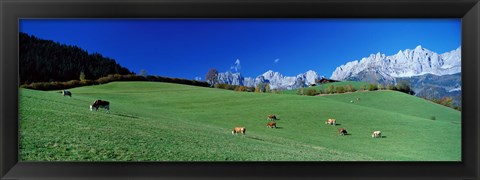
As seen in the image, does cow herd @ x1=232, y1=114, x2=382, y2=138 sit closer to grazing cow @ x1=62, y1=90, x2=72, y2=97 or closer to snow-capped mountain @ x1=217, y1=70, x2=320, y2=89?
snow-capped mountain @ x1=217, y1=70, x2=320, y2=89

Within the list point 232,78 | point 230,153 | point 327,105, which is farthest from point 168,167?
point 327,105

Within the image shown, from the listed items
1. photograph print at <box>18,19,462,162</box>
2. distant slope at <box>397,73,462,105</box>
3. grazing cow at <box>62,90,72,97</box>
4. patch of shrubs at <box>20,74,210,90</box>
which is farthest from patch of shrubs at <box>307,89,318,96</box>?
grazing cow at <box>62,90,72,97</box>

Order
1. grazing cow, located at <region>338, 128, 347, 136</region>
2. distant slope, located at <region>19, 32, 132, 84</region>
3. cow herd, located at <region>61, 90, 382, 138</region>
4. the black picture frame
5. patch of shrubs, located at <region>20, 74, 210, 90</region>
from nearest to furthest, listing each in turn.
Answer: the black picture frame
distant slope, located at <region>19, 32, 132, 84</region>
patch of shrubs, located at <region>20, 74, 210, 90</region>
cow herd, located at <region>61, 90, 382, 138</region>
grazing cow, located at <region>338, 128, 347, 136</region>

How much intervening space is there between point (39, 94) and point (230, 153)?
1867mm

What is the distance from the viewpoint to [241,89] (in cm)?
443

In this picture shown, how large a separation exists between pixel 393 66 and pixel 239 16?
5.29ft

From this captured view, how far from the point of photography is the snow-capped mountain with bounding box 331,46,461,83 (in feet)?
14.3

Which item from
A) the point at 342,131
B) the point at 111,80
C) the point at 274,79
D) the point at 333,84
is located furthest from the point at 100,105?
the point at 342,131

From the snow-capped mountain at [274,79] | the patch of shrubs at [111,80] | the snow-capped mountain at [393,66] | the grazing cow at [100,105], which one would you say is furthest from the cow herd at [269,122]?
the snow-capped mountain at [393,66]

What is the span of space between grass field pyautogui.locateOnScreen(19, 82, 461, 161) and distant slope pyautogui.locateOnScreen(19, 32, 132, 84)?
14cm

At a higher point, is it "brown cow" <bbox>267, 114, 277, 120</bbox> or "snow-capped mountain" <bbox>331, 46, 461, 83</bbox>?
"snow-capped mountain" <bbox>331, 46, 461, 83</bbox>

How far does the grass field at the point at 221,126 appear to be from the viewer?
4.12 metres

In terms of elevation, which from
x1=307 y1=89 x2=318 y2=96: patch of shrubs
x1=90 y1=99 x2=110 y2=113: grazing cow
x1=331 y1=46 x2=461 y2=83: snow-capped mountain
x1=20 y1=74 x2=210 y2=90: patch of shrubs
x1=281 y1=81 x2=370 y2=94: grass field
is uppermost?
x1=331 y1=46 x2=461 y2=83: snow-capped mountain

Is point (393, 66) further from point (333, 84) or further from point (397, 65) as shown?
point (333, 84)
